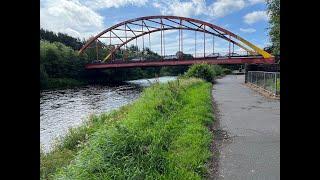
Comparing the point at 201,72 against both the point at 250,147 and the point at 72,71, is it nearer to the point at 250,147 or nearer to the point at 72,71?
the point at 72,71

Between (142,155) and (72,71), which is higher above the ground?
(72,71)

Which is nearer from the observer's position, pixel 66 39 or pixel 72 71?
pixel 72 71

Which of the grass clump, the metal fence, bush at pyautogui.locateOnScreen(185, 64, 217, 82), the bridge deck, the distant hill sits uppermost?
the distant hill

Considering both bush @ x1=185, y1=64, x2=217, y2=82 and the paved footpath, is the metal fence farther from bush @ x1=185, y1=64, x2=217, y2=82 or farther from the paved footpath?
bush @ x1=185, y1=64, x2=217, y2=82

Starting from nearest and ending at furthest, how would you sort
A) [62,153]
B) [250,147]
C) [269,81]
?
1. [250,147]
2. [62,153]
3. [269,81]

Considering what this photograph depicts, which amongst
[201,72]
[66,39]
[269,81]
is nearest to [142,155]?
[269,81]

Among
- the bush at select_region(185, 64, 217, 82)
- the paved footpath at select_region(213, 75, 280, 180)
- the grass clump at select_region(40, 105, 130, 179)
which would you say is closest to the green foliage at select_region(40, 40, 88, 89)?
the bush at select_region(185, 64, 217, 82)

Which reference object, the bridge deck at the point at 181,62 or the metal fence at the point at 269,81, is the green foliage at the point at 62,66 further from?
the metal fence at the point at 269,81

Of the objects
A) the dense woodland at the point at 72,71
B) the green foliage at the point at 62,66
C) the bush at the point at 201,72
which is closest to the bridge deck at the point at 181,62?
the dense woodland at the point at 72,71

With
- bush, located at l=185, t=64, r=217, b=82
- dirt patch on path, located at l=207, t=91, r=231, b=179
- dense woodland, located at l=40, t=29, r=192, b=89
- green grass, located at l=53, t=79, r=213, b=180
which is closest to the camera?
green grass, located at l=53, t=79, r=213, b=180

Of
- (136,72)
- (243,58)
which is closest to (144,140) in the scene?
(243,58)

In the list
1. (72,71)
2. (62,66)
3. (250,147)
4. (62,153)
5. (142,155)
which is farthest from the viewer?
(72,71)

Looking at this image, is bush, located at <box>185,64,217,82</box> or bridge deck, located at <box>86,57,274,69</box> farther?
bridge deck, located at <box>86,57,274,69</box>
